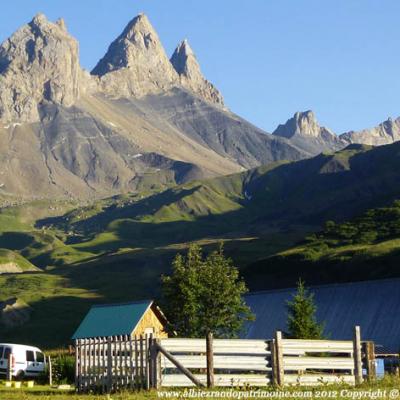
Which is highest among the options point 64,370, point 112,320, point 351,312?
point 351,312

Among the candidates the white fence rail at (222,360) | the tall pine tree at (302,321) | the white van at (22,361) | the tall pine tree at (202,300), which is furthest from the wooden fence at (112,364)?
the tall pine tree at (302,321)

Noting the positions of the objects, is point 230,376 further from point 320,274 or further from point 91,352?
point 320,274

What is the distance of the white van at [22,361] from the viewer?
50.8 metres

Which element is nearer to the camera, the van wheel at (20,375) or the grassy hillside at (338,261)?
the van wheel at (20,375)

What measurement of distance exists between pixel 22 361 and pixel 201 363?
2535cm

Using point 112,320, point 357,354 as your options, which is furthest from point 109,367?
point 112,320

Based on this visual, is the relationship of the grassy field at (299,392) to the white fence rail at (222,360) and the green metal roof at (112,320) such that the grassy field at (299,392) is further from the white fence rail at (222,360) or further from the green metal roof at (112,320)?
the green metal roof at (112,320)

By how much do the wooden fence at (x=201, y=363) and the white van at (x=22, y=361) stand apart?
65.2 ft

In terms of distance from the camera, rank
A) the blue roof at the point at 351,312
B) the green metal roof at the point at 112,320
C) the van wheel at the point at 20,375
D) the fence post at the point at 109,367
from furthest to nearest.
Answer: the blue roof at the point at 351,312 < the green metal roof at the point at 112,320 < the van wheel at the point at 20,375 < the fence post at the point at 109,367

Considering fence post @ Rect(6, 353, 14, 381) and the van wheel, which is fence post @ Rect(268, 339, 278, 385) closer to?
fence post @ Rect(6, 353, 14, 381)

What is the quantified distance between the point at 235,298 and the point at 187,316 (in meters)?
4.12

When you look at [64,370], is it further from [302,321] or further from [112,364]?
[302,321]

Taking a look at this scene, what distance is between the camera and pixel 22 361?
5166 centimetres

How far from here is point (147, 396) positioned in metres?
26.2
